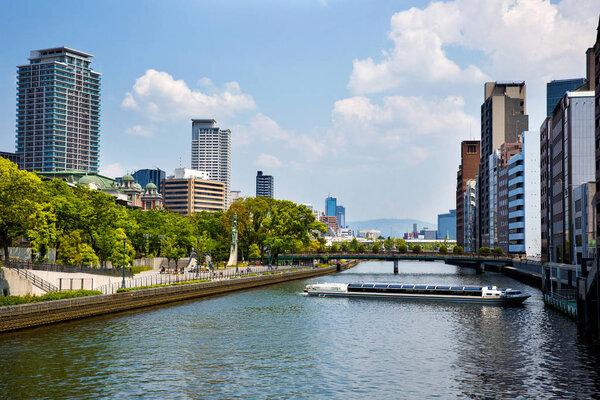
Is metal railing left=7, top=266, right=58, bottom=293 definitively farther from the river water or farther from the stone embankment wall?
the river water

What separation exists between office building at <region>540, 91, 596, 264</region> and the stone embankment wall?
6885 centimetres

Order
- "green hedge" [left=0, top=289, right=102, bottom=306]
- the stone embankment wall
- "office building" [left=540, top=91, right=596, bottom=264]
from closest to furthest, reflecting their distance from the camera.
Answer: the stone embankment wall, "green hedge" [left=0, top=289, right=102, bottom=306], "office building" [left=540, top=91, right=596, bottom=264]

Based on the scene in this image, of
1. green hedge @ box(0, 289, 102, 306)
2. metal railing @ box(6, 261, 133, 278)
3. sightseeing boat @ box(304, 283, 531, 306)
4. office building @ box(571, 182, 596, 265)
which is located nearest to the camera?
green hedge @ box(0, 289, 102, 306)

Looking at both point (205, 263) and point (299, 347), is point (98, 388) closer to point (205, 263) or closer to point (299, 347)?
point (299, 347)

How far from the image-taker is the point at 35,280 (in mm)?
75000

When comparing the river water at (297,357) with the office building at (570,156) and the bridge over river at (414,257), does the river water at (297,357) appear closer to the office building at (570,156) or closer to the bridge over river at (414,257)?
the office building at (570,156)

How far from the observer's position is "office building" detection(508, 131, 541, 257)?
623 ft

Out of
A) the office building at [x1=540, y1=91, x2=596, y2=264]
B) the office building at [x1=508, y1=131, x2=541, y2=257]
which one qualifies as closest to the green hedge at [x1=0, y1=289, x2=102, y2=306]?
the office building at [x1=540, y1=91, x2=596, y2=264]

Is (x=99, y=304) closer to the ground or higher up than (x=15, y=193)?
closer to the ground

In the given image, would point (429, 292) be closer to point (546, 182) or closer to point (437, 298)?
point (437, 298)

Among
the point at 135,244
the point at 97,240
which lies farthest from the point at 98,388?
the point at 135,244

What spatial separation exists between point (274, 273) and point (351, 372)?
97.0 m

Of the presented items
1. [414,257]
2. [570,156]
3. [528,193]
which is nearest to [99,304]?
[570,156]

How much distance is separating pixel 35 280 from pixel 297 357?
1663 inches
